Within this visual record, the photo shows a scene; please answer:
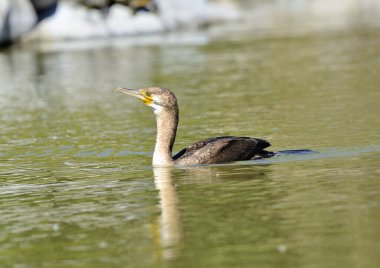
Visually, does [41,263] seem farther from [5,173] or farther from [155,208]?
[5,173]

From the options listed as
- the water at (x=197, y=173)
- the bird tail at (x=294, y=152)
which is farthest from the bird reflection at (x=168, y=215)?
the bird tail at (x=294, y=152)

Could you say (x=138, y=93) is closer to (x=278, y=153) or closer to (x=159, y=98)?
(x=159, y=98)

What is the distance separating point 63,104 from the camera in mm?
24078

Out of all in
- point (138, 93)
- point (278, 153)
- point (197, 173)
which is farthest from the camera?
point (278, 153)

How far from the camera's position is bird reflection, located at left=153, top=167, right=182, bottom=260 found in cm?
955

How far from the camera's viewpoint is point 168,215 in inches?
432

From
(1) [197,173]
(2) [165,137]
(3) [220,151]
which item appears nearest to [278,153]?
(3) [220,151]

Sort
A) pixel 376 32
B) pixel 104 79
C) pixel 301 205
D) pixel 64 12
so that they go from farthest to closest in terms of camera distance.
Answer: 1. pixel 64 12
2. pixel 376 32
3. pixel 104 79
4. pixel 301 205

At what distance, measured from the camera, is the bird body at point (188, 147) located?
1441 cm

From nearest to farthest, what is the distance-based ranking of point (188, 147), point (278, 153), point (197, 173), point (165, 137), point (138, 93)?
point (197, 173), point (188, 147), point (138, 93), point (165, 137), point (278, 153)

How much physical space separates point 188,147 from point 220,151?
513 millimetres

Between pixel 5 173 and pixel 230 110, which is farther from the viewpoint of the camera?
pixel 230 110

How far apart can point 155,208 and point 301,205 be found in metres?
1.57

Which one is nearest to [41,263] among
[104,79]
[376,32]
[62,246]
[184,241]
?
[62,246]
